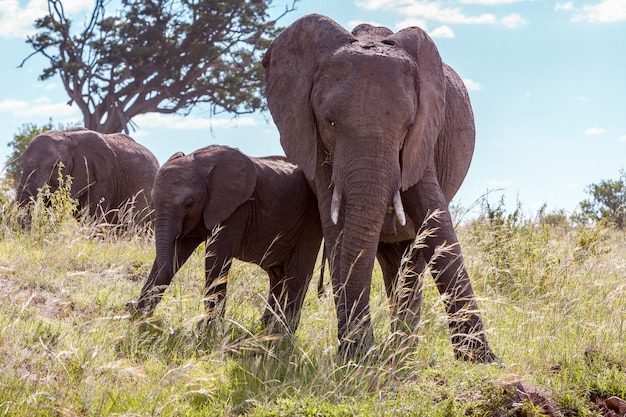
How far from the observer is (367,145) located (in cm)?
534

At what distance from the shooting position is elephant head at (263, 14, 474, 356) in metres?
5.36

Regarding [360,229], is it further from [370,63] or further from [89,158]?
[89,158]

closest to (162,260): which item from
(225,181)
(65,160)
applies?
(225,181)

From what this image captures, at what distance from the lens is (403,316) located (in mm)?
6484

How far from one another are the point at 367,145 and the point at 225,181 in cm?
218

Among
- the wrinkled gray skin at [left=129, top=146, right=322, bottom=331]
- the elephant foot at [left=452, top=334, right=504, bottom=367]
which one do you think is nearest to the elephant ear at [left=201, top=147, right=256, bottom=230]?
the wrinkled gray skin at [left=129, top=146, right=322, bottom=331]

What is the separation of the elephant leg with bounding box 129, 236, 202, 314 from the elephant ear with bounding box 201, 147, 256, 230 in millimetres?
442

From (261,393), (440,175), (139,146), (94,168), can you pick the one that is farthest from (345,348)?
Result: (139,146)

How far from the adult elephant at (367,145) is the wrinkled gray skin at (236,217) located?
1.10m

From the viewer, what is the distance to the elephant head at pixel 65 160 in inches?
476

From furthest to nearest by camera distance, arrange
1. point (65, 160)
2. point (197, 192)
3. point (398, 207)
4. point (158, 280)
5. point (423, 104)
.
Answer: point (65, 160) < point (197, 192) < point (158, 280) < point (423, 104) < point (398, 207)

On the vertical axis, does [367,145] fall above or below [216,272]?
above

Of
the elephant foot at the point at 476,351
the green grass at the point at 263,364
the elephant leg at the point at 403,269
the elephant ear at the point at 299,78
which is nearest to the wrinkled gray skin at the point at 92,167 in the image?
the green grass at the point at 263,364

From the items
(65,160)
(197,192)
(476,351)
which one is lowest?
(476,351)
